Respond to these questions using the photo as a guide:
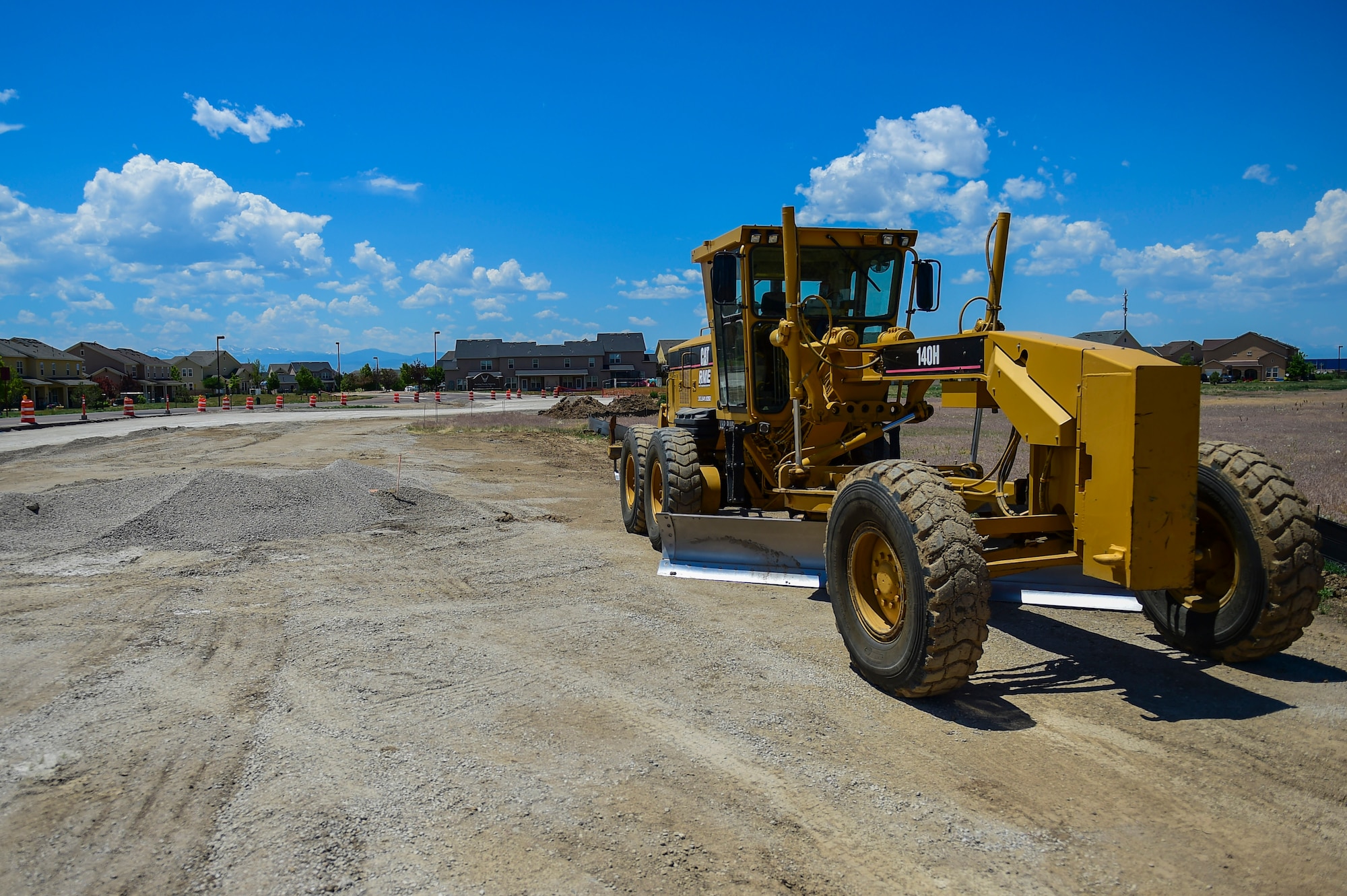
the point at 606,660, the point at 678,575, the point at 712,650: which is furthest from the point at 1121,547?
the point at 678,575

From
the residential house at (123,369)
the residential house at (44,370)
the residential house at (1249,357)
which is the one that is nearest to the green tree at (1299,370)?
the residential house at (1249,357)

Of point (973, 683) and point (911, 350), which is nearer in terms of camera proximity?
point (973, 683)

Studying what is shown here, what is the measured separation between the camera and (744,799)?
12.1 ft

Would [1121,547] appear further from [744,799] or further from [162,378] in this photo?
[162,378]

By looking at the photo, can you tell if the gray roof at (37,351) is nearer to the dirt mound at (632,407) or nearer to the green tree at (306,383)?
the green tree at (306,383)

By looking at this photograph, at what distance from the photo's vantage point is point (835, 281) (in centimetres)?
805

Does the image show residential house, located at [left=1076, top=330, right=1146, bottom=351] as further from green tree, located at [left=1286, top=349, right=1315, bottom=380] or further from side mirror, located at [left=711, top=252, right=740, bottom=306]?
green tree, located at [left=1286, top=349, right=1315, bottom=380]

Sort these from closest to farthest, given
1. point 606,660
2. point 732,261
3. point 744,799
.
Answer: point 744,799, point 606,660, point 732,261

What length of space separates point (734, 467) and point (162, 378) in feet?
418

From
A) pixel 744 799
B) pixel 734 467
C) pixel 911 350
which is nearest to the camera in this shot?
pixel 744 799

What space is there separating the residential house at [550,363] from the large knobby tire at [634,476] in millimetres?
95711

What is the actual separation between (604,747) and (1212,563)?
3.91 meters

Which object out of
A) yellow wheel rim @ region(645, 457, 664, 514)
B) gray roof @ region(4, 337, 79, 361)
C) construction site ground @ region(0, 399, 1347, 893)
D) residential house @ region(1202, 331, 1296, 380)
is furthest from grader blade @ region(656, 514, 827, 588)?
residential house @ region(1202, 331, 1296, 380)

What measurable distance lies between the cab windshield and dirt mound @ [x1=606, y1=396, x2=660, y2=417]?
27412mm
